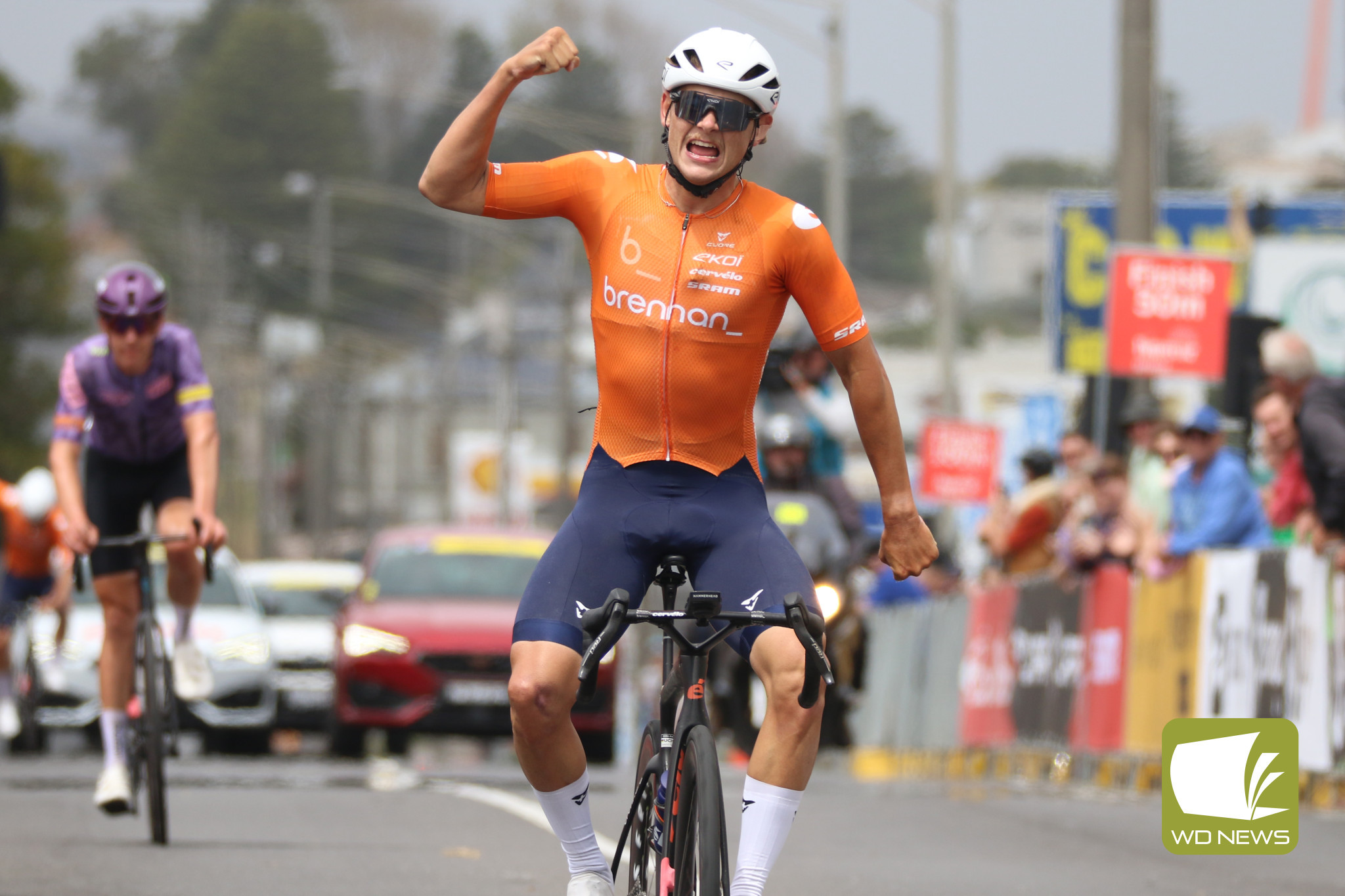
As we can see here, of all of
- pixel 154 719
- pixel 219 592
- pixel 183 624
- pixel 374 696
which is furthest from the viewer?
pixel 219 592

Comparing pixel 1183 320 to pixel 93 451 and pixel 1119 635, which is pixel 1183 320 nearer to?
pixel 1119 635

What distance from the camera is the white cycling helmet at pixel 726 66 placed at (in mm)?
5762

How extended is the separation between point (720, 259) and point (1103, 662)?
8415 mm

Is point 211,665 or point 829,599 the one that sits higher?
point 829,599

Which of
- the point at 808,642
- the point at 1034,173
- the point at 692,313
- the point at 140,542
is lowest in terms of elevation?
the point at 808,642

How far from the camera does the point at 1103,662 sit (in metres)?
13.7

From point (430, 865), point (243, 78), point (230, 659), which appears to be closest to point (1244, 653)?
point (430, 865)

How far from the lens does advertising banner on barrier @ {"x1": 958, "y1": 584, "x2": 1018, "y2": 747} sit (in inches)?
616

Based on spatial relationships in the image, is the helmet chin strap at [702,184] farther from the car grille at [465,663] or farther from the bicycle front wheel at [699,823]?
the car grille at [465,663]

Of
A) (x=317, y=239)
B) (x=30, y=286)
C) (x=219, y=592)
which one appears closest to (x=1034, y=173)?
(x=317, y=239)

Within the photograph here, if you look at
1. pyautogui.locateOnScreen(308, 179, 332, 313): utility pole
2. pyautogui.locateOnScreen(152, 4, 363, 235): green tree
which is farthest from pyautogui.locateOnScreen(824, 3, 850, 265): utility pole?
pyautogui.locateOnScreen(152, 4, 363, 235): green tree

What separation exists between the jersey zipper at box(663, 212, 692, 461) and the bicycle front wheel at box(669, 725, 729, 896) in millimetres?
753

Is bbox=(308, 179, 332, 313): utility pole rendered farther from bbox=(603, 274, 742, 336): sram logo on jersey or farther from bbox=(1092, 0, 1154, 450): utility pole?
bbox=(603, 274, 742, 336): sram logo on jersey

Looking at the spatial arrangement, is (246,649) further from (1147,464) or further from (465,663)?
(1147,464)
